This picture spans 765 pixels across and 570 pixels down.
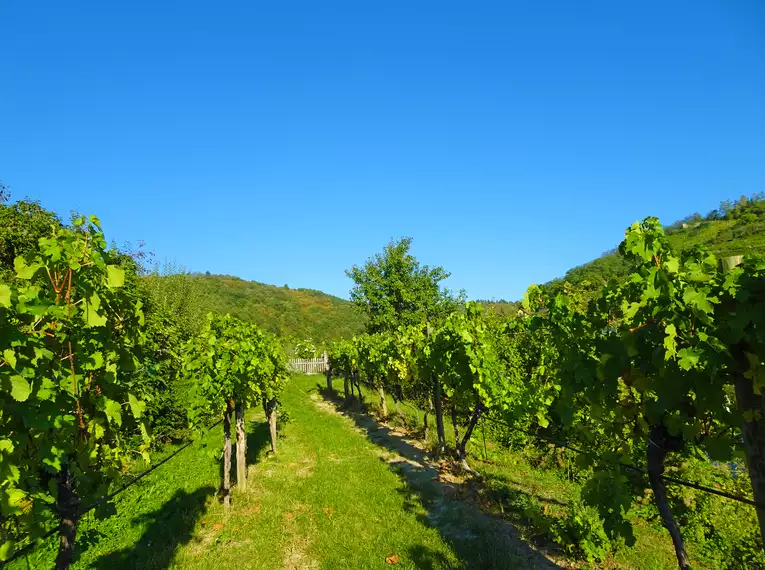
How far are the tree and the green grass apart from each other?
604 inches

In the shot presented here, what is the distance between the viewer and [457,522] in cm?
630

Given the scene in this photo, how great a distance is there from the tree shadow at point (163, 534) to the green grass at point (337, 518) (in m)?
0.02

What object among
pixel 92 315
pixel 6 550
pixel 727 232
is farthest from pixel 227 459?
pixel 727 232

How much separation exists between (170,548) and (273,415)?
4.53m

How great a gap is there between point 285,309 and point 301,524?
52502 mm

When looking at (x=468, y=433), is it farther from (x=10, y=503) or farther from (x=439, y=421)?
(x=10, y=503)

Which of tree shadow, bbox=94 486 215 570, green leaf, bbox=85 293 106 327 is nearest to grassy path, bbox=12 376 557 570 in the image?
tree shadow, bbox=94 486 215 570

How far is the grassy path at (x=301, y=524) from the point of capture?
539cm

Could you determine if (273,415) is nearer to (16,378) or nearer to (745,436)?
(16,378)

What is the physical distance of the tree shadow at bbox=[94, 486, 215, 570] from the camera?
5362mm

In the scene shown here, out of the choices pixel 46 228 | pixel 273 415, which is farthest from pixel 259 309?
pixel 273 415

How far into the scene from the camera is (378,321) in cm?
2545

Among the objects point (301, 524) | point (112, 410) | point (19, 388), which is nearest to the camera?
point (19, 388)

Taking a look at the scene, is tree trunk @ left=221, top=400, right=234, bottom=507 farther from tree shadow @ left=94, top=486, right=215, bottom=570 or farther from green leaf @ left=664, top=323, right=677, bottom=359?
green leaf @ left=664, top=323, right=677, bottom=359
